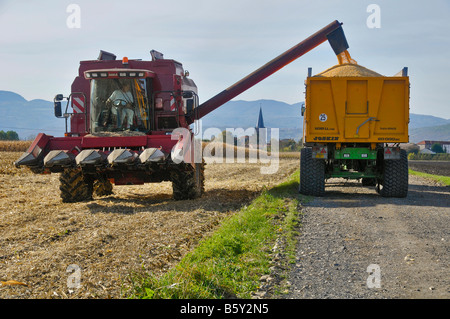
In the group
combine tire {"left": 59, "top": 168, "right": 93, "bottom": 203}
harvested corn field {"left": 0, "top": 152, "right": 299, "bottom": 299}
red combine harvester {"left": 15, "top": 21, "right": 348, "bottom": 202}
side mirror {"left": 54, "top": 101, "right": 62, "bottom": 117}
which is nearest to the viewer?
harvested corn field {"left": 0, "top": 152, "right": 299, "bottom": 299}

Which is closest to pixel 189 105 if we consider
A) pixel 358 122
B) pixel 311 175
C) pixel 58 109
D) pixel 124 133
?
pixel 124 133

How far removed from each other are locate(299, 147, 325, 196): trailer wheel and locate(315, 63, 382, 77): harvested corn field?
7.33 feet

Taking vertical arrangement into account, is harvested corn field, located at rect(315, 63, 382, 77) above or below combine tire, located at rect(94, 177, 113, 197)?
above

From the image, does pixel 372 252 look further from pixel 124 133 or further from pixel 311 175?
pixel 124 133

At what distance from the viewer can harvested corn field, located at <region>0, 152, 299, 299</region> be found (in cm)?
562

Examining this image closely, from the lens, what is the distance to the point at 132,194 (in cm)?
1503

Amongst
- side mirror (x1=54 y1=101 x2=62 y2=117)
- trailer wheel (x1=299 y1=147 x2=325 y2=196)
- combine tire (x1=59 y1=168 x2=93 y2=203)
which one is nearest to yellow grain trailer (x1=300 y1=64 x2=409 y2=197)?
trailer wheel (x1=299 y1=147 x2=325 y2=196)

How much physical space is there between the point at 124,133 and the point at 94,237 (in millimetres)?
4867

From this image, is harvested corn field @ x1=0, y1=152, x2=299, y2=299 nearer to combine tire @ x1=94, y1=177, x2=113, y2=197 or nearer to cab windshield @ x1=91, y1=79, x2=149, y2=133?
combine tire @ x1=94, y1=177, x2=113, y2=197

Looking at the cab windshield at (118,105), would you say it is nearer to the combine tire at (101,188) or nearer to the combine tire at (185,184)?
the combine tire at (185,184)

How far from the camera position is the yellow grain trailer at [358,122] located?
13164 millimetres

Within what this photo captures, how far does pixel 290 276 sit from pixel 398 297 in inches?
48.2

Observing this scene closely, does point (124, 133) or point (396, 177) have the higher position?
point (124, 133)

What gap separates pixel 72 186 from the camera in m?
12.2
